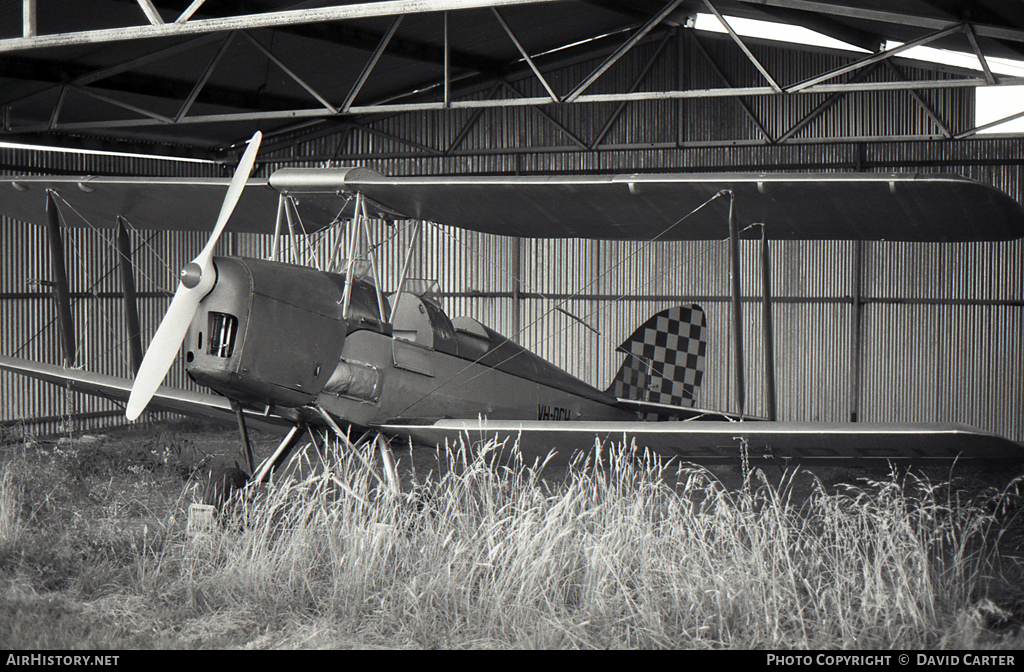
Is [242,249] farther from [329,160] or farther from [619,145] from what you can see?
[619,145]

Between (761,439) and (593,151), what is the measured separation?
24.3ft

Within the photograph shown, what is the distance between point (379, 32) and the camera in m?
9.52

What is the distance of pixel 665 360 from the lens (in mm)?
8961

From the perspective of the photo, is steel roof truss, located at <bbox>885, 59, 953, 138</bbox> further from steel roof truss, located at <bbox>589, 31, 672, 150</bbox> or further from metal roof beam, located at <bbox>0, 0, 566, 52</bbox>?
metal roof beam, located at <bbox>0, 0, 566, 52</bbox>

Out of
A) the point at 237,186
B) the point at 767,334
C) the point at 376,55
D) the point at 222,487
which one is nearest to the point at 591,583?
the point at 767,334

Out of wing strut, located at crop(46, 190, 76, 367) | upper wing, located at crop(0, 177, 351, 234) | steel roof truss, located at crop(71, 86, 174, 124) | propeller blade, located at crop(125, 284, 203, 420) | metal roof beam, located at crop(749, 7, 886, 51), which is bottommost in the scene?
propeller blade, located at crop(125, 284, 203, 420)

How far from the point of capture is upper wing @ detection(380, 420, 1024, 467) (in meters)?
4.63

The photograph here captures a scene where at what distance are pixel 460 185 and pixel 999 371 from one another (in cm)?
781

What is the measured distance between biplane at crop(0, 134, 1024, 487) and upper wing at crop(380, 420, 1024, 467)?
0.01 meters

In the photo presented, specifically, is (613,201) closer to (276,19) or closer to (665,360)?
(276,19)

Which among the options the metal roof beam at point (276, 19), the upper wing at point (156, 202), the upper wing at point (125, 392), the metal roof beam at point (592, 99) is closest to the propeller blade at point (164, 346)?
the upper wing at point (125, 392)

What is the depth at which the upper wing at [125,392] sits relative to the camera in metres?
6.59

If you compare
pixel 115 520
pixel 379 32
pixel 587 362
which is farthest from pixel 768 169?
pixel 115 520

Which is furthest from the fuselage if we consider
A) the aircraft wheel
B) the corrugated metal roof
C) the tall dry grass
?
the corrugated metal roof
